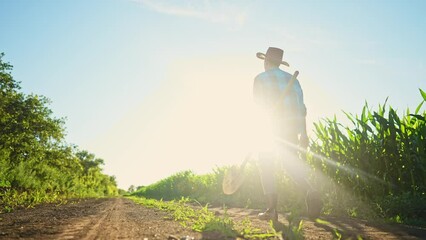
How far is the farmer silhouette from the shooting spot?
3.65 metres

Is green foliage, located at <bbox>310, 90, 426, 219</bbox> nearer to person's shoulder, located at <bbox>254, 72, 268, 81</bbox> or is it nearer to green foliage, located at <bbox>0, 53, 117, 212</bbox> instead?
person's shoulder, located at <bbox>254, 72, 268, 81</bbox>

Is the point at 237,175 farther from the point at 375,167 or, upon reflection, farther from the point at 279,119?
the point at 375,167

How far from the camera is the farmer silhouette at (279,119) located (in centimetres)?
365

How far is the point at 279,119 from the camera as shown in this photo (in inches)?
148

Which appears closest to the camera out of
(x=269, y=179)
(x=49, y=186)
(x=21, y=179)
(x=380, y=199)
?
(x=269, y=179)

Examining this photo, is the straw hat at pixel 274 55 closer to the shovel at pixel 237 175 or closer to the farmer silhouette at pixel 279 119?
the farmer silhouette at pixel 279 119

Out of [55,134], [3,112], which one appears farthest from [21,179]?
[55,134]

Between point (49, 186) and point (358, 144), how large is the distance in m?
20.1

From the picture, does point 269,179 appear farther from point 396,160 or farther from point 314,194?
point 396,160

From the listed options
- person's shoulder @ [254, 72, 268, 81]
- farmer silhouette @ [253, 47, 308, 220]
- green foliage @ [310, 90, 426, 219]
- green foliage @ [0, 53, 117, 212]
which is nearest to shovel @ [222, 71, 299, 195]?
farmer silhouette @ [253, 47, 308, 220]

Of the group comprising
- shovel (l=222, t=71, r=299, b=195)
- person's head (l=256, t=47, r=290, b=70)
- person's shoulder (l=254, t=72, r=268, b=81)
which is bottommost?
shovel (l=222, t=71, r=299, b=195)

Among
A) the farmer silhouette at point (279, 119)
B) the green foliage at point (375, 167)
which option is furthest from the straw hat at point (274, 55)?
the green foliage at point (375, 167)

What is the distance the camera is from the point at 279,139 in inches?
146

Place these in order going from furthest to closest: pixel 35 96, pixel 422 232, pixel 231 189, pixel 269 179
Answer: pixel 35 96 < pixel 231 189 < pixel 269 179 < pixel 422 232
